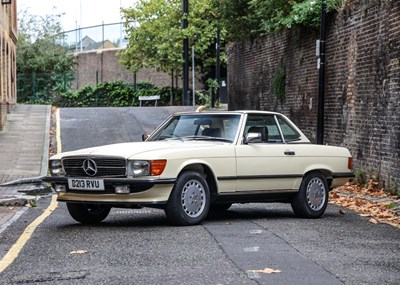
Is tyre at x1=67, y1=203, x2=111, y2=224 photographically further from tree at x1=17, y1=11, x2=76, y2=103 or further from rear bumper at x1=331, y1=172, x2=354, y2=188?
tree at x1=17, y1=11, x2=76, y2=103

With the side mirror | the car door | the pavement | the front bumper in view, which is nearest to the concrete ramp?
the pavement

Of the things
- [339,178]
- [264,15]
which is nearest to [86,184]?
[339,178]

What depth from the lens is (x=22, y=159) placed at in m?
21.1

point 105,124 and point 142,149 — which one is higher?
point 142,149

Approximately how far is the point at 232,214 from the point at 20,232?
336 centimetres

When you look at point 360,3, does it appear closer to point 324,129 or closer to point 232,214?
point 324,129

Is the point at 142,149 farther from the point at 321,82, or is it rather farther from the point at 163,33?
the point at 163,33

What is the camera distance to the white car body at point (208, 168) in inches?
389

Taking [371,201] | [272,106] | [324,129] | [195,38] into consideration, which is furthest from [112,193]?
[195,38]

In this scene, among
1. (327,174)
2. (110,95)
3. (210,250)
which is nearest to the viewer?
(210,250)

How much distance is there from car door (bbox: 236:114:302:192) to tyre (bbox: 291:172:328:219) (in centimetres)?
15

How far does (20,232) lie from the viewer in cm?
1000

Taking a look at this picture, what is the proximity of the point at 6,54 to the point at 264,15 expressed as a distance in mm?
14490

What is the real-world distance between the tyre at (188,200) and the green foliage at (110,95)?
36.0 meters
